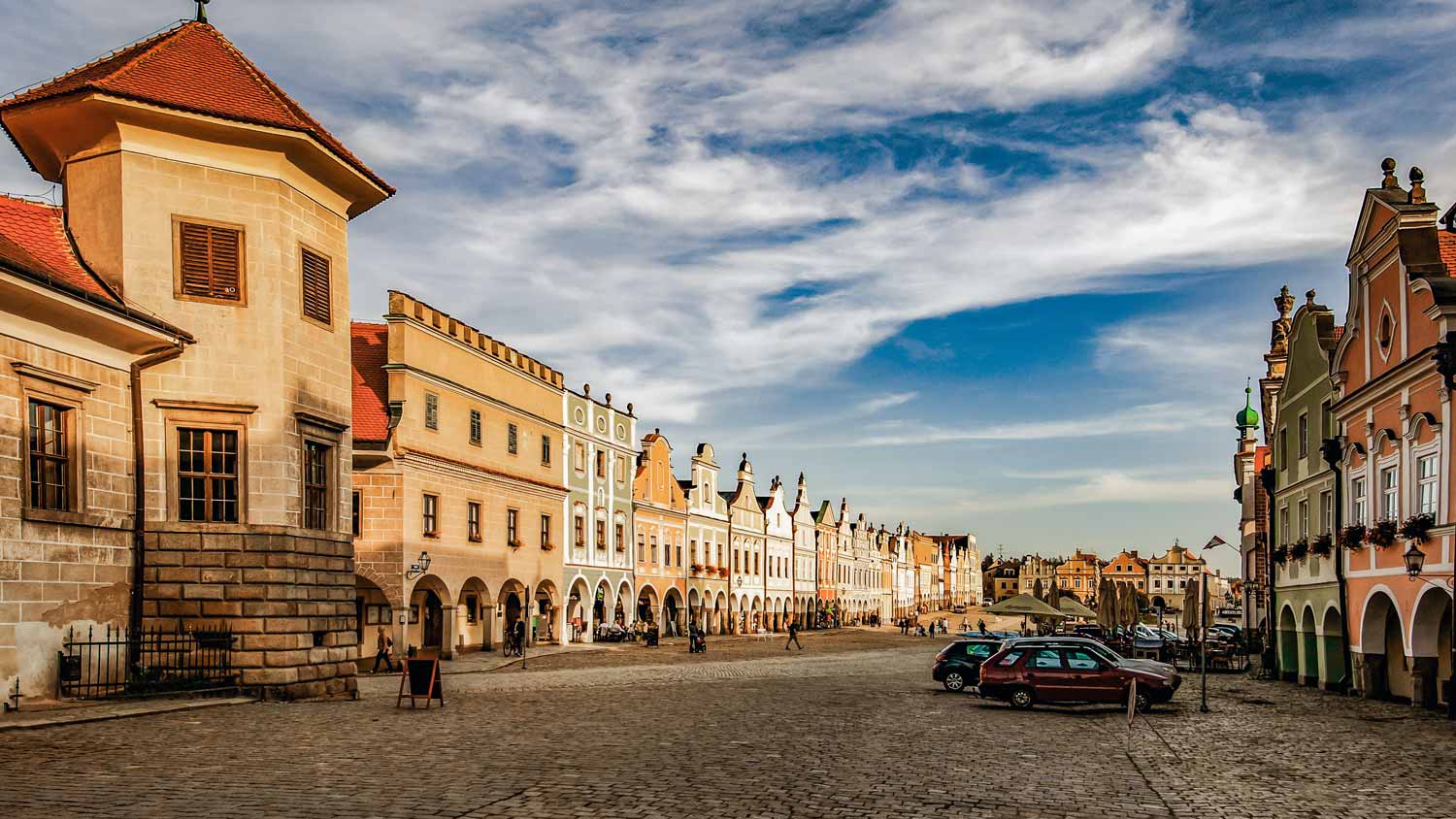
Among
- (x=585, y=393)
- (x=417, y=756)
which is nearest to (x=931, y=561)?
(x=585, y=393)

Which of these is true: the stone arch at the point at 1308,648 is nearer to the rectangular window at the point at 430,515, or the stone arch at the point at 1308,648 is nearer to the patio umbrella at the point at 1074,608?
the patio umbrella at the point at 1074,608

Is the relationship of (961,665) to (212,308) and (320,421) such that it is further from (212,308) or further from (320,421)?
(212,308)

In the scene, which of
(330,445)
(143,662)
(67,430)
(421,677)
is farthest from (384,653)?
(67,430)

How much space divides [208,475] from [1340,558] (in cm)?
2599

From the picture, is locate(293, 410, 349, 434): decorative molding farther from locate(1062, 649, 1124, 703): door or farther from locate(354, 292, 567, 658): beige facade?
locate(1062, 649, 1124, 703): door

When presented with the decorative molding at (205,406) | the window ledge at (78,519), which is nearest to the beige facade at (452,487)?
the decorative molding at (205,406)

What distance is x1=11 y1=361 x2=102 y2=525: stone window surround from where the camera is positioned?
797 inches

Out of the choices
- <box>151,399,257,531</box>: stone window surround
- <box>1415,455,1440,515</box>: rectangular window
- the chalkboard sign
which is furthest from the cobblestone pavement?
<box>1415,455,1440,515</box>: rectangular window

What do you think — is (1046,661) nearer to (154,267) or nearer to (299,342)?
(299,342)

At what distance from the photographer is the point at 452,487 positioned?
150 ft

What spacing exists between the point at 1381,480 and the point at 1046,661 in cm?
941

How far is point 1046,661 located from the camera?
1021 inches

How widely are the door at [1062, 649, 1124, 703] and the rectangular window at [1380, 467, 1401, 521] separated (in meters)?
7.40

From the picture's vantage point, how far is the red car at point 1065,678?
2564cm
